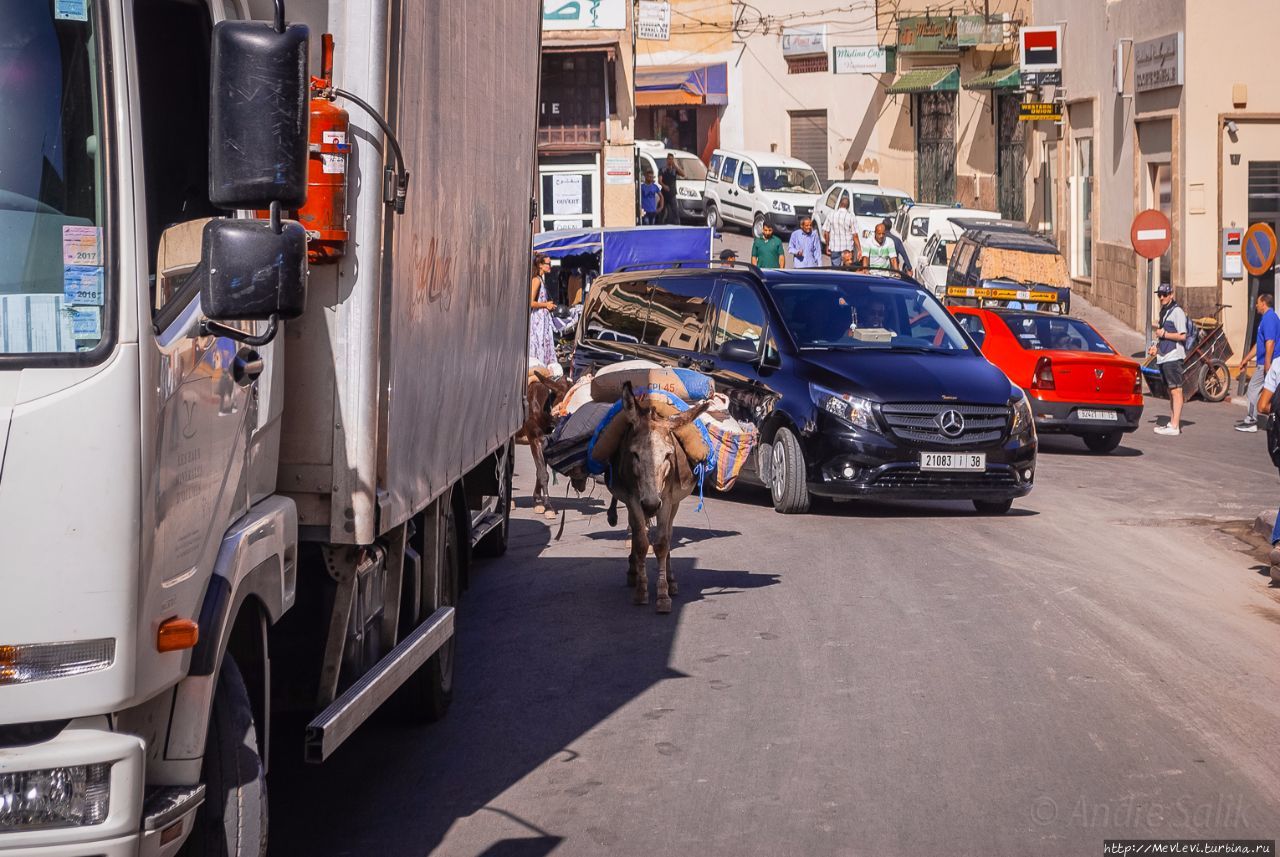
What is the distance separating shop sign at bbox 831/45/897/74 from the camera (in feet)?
161

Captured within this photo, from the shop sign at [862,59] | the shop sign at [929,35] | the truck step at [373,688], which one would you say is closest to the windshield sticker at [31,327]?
the truck step at [373,688]

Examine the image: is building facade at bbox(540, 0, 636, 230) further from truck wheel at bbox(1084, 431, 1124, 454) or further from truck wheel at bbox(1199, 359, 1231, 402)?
truck wheel at bbox(1084, 431, 1124, 454)

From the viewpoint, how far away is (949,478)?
13750 mm

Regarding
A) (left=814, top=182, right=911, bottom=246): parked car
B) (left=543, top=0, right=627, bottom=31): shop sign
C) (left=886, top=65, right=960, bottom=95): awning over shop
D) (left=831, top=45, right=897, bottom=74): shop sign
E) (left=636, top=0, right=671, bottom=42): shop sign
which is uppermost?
(left=636, top=0, right=671, bottom=42): shop sign

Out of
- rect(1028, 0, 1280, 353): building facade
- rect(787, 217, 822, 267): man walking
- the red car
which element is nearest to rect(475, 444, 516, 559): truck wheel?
the red car

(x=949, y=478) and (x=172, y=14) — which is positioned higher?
(x=172, y=14)

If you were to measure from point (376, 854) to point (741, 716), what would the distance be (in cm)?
223

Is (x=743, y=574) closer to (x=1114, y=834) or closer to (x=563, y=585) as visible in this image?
(x=563, y=585)

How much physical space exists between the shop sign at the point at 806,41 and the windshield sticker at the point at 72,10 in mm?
50138

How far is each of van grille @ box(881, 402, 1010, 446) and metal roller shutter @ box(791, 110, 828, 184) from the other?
40.6 meters

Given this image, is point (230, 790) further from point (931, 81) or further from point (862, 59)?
point (862, 59)

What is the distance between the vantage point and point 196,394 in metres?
4.23

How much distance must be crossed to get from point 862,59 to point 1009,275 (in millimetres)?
24059

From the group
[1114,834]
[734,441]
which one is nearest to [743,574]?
[734,441]
